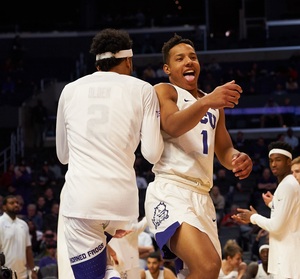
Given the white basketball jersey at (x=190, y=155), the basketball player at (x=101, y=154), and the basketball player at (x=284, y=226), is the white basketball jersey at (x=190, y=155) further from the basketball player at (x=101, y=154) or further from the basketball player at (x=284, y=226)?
the basketball player at (x=284, y=226)

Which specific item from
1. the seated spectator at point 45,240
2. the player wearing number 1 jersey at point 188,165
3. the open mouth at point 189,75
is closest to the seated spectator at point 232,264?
the seated spectator at point 45,240

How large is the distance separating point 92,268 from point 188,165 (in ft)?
3.35

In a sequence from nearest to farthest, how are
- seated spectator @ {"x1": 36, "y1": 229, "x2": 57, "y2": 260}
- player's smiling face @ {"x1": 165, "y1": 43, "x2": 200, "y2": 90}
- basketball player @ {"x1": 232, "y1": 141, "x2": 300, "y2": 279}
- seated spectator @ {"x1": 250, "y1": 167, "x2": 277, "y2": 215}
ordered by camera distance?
1. player's smiling face @ {"x1": 165, "y1": 43, "x2": 200, "y2": 90}
2. basketball player @ {"x1": 232, "y1": 141, "x2": 300, "y2": 279}
3. seated spectator @ {"x1": 36, "y1": 229, "x2": 57, "y2": 260}
4. seated spectator @ {"x1": 250, "y1": 167, "x2": 277, "y2": 215}

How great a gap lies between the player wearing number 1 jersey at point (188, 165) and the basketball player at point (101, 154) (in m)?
0.30

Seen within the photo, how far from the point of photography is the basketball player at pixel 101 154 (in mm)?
4984

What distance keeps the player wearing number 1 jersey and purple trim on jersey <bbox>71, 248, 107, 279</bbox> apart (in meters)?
0.50

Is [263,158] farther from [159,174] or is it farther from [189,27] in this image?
[159,174]

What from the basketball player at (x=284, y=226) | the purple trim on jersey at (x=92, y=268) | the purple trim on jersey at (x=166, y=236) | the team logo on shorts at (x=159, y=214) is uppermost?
the team logo on shorts at (x=159, y=214)

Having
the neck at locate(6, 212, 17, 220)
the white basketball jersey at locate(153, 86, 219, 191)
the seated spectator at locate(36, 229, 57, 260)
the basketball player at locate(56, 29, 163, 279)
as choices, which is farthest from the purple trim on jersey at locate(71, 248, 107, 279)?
→ the seated spectator at locate(36, 229, 57, 260)

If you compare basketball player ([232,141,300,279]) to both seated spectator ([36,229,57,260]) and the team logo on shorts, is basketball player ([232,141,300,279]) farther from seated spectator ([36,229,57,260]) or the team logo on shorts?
seated spectator ([36,229,57,260])

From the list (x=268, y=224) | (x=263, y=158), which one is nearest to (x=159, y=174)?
(x=268, y=224)

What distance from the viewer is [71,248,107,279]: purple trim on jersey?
5055 millimetres

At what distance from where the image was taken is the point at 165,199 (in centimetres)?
545

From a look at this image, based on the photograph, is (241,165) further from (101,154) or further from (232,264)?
(232,264)
